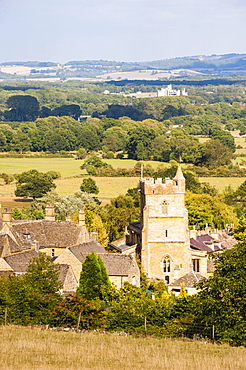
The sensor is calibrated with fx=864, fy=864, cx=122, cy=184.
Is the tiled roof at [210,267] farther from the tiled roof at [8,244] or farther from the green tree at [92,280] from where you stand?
the tiled roof at [8,244]

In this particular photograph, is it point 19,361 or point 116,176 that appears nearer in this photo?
point 19,361

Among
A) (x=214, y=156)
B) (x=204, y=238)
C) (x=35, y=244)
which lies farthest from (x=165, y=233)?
(x=214, y=156)

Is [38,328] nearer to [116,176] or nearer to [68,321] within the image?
[68,321]

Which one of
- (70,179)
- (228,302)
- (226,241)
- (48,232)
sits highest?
(228,302)

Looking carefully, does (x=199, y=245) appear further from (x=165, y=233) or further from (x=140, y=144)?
(x=140, y=144)

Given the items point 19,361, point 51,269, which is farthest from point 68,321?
point 19,361

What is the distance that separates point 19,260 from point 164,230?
11.3 m

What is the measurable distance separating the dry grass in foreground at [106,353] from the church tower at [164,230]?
2136 centimetres

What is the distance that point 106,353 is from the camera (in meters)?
29.9

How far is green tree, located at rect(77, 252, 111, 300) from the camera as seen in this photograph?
42.7 metres

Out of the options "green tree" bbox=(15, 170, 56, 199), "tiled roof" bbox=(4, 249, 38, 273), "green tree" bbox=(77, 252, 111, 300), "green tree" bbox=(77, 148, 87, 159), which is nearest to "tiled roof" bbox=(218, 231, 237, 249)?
"tiled roof" bbox=(4, 249, 38, 273)

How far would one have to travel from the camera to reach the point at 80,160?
166 m

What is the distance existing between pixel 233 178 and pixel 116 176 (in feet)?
58.9

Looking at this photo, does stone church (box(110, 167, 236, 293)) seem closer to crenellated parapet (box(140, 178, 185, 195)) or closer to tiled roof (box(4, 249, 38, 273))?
crenellated parapet (box(140, 178, 185, 195))
